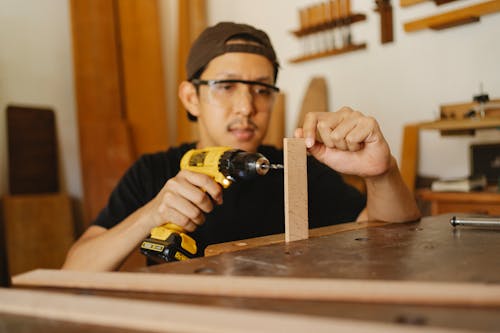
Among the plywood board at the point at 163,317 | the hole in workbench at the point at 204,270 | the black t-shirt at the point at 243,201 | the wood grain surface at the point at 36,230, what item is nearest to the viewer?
the plywood board at the point at 163,317

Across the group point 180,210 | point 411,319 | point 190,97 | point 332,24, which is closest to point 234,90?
point 190,97

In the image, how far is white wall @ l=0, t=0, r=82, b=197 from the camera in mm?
3152

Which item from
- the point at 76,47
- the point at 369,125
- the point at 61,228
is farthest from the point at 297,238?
the point at 76,47

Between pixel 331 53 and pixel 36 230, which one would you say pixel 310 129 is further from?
pixel 36 230

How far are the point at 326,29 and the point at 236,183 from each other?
Answer: 81.5 inches

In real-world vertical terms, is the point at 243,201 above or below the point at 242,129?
below

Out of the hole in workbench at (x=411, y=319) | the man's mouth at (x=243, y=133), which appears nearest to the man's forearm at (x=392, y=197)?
the man's mouth at (x=243, y=133)

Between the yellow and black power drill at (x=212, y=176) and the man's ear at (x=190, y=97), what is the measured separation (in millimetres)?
664

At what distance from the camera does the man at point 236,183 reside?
1463 millimetres

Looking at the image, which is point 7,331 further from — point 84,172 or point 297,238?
point 84,172

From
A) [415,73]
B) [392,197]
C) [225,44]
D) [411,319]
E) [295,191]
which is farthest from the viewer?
[415,73]

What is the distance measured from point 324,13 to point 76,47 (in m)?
1.85

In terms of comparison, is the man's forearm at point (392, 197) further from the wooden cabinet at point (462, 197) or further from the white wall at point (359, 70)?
the white wall at point (359, 70)

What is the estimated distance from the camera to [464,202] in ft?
8.02
